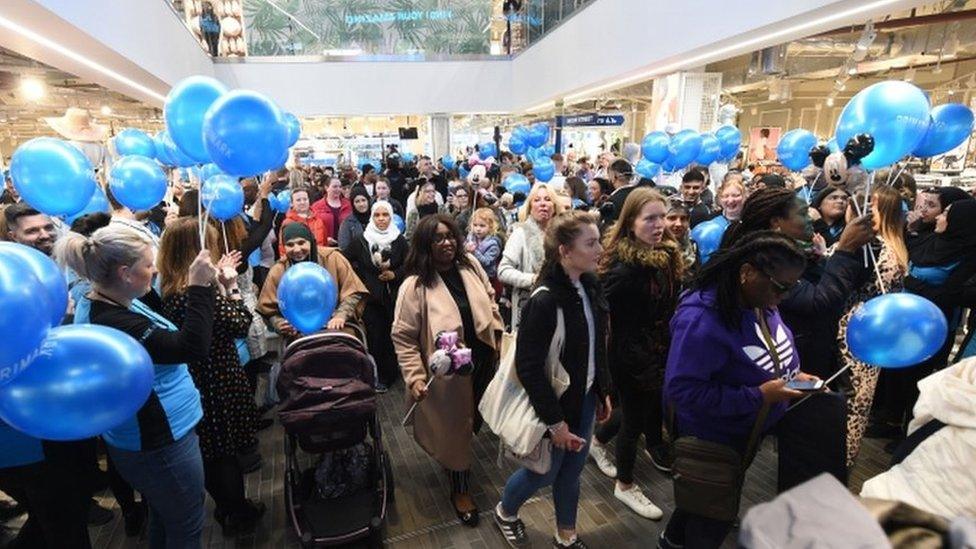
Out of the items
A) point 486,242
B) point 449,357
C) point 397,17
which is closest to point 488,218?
point 486,242

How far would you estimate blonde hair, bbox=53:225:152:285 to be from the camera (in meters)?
1.61

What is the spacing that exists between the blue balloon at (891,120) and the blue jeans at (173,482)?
3361 mm

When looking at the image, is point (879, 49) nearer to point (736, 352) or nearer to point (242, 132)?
point (736, 352)

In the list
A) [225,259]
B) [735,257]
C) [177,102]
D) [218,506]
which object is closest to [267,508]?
[218,506]

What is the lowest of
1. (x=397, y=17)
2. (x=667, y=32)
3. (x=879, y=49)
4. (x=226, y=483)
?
(x=226, y=483)

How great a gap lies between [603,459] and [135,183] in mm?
3729

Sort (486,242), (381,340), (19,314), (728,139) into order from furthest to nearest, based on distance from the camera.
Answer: (728,139) → (381,340) → (486,242) → (19,314)

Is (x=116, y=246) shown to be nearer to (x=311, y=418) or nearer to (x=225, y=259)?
(x=225, y=259)

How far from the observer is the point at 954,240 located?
3023mm

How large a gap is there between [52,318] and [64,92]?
1067cm

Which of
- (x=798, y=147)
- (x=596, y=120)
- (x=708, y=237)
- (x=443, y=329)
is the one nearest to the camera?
(x=443, y=329)

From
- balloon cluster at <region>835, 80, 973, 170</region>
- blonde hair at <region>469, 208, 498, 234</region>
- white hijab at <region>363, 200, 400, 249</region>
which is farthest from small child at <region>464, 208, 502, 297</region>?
balloon cluster at <region>835, 80, 973, 170</region>

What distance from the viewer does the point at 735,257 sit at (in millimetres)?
1721

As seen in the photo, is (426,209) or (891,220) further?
(426,209)
